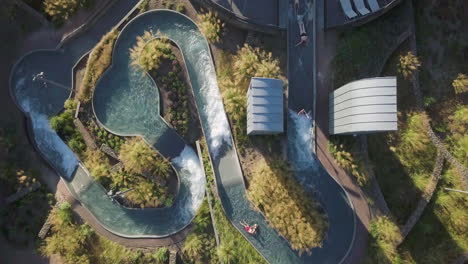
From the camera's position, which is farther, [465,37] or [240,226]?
[465,37]

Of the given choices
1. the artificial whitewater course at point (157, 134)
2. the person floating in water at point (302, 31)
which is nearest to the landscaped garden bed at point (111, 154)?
the artificial whitewater course at point (157, 134)

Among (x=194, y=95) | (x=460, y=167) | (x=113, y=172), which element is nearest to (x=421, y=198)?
(x=460, y=167)

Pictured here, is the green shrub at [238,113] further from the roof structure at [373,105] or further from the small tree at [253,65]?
the roof structure at [373,105]

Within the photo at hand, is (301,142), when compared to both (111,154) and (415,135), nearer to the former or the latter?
(415,135)

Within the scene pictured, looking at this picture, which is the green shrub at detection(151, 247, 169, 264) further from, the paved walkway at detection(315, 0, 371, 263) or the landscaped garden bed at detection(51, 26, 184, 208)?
the paved walkway at detection(315, 0, 371, 263)

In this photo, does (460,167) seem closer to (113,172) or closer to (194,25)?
(194,25)
